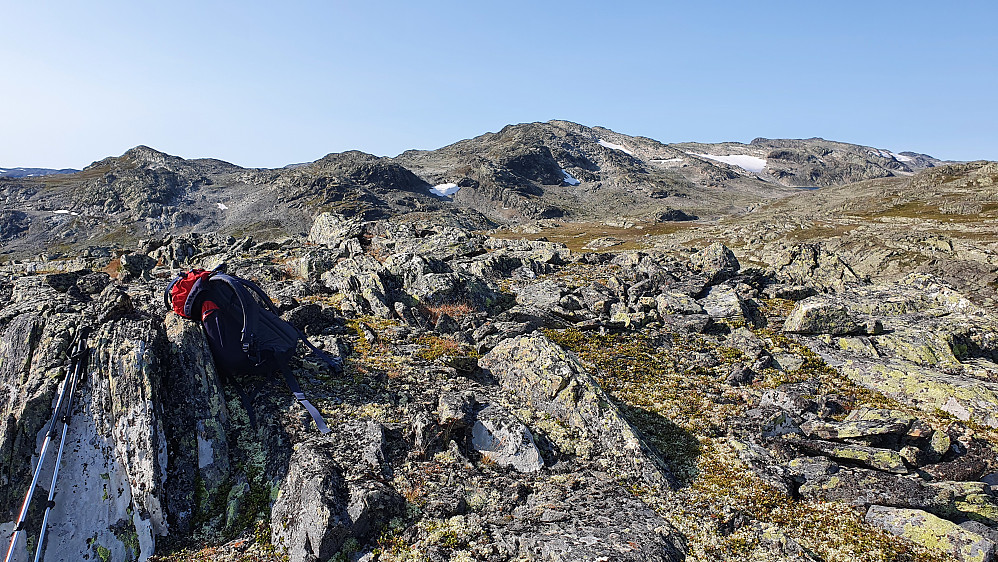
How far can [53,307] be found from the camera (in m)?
12.4

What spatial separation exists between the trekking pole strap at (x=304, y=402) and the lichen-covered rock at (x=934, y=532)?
1131 cm

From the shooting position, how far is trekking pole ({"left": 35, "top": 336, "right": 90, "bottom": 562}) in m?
7.35

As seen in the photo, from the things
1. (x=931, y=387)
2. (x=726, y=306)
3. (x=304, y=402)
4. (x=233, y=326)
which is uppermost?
(x=233, y=326)

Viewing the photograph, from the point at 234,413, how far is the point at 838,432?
14.7 meters

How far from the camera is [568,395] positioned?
11594mm

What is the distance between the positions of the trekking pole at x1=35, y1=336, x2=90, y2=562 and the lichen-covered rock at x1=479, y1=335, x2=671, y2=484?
31.2 feet

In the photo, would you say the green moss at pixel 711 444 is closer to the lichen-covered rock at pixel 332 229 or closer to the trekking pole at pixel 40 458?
the trekking pole at pixel 40 458

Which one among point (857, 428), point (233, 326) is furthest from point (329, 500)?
point (857, 428)

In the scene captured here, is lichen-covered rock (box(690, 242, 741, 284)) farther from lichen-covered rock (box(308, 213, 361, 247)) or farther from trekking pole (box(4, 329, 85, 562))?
trekking pole (box(4, 329, 85, 562))

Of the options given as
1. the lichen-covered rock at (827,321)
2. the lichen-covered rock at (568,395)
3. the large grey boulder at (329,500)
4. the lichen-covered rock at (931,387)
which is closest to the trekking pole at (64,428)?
the large grey boulder at (329,500)

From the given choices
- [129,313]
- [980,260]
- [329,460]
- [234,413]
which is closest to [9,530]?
[234,413]

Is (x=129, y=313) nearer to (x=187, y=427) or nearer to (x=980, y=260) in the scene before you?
(x=187, y=427)

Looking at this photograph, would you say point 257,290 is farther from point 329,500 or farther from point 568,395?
point 568,395

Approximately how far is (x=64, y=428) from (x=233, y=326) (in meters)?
3.74
